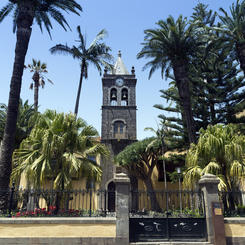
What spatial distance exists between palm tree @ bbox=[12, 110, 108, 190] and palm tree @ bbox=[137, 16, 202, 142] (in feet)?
23.9

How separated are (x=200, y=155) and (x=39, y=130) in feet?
26.5

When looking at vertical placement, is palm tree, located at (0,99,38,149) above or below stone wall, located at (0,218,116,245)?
above

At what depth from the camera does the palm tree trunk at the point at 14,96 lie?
33.7 feet

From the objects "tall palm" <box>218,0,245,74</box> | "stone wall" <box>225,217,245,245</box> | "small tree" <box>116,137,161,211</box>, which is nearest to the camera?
"stone wall" <box>225,217,245,245</box>

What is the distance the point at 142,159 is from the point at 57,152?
46.9 ft

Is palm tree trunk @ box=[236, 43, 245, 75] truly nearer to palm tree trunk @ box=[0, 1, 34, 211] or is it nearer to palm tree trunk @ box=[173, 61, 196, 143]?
palm tree trunk @ box=[173, 61, 196, 143]

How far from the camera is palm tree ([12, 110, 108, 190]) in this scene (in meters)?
10.3

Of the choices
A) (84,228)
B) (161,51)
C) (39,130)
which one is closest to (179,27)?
(161,51)

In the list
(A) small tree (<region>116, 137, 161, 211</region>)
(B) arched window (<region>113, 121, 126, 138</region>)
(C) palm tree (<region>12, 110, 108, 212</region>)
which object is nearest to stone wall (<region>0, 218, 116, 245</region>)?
(C) palm tree (<region>12, 110, 108, 212</region>)

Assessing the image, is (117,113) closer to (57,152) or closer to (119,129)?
(119,129)

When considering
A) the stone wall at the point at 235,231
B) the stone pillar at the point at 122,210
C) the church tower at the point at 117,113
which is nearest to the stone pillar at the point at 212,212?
the stone wall at the point at 235,231

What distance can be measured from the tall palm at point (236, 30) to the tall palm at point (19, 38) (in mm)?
9905

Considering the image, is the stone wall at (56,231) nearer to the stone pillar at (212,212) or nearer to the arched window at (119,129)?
the stone pillar at (212,212)

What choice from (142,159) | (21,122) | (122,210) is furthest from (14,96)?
(142,159)
